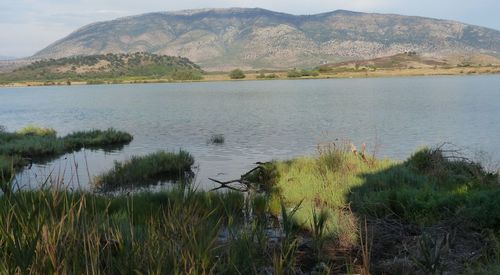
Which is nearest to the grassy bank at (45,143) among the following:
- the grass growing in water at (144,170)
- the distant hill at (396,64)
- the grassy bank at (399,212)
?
the grass growing in water at (144,170)

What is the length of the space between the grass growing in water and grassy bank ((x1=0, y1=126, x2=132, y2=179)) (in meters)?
4.78

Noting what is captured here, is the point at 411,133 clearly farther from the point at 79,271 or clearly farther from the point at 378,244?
the point at 79,271

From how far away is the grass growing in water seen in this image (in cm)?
1673

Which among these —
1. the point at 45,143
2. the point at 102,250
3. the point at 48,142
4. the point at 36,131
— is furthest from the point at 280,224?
the point at 36,131

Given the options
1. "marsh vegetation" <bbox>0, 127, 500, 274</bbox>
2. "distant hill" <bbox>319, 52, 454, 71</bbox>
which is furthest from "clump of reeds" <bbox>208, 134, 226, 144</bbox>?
"distant hill" <bbox>319, 52, 454, 71</bbox>

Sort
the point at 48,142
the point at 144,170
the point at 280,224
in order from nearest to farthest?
the point at 280,224 < the point at 144,170 < the point at 48,142

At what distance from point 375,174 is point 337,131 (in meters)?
19.4

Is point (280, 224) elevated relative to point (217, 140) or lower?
elevated

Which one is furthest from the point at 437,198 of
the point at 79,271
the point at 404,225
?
the point at 79,271

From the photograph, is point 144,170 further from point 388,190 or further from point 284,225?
point 284,225

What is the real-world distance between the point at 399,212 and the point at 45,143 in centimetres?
2176

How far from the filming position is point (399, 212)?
862 centimetres

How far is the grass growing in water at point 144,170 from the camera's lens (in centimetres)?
1673

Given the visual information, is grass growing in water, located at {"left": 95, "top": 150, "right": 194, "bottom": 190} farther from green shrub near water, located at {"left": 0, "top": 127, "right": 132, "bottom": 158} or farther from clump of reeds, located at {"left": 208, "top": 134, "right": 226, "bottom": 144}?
clump of reeds, located at {"left": 208, "top": 134, "right": 226, "bottom": 144}
